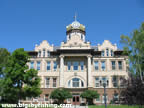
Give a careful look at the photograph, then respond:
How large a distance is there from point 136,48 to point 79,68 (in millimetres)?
12819

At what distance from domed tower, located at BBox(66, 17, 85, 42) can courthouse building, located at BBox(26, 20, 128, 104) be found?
22.3ft

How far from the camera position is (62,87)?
36844 millimetres

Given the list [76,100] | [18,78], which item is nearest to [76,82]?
[76,100]

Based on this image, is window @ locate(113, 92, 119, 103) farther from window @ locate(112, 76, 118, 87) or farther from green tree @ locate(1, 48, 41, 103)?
green tree @ locate(1, 48, 41, 103)

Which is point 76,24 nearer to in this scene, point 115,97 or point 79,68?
point 79,68

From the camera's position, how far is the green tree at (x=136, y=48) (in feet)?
103

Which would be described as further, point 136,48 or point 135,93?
point 136,48

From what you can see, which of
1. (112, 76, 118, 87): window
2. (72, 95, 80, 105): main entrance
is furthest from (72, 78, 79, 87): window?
(112, 76, 118, 87): window

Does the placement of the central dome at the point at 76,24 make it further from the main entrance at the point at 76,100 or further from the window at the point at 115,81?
the main entrance at the point at 76,100

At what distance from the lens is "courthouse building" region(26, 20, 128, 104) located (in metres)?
37.7

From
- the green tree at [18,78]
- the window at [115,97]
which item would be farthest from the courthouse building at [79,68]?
the green tree at [18,78]

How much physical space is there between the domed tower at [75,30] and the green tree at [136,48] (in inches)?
638

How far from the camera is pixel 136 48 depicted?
1259 inches

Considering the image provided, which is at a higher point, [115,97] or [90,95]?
[90,95]
